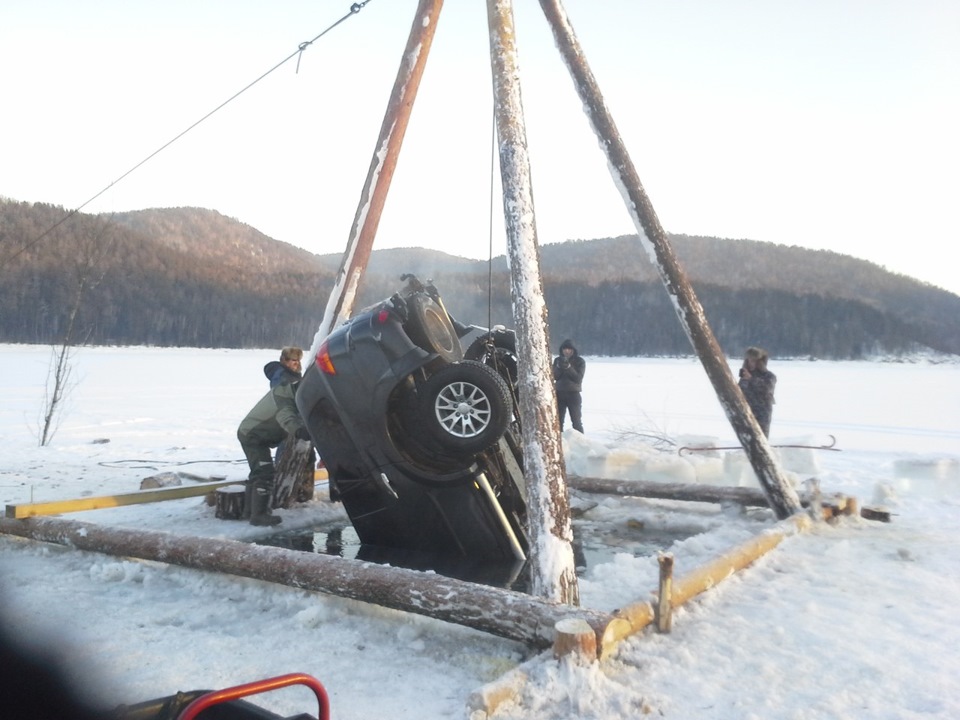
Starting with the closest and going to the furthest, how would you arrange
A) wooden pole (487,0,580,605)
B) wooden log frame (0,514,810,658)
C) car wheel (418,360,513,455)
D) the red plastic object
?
the red plastic object, wooden log frame (0,514,810,658), wooden pole (487,0,580,605), car wheel (418,360,513,455)

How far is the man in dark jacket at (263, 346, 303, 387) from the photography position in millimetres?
6605

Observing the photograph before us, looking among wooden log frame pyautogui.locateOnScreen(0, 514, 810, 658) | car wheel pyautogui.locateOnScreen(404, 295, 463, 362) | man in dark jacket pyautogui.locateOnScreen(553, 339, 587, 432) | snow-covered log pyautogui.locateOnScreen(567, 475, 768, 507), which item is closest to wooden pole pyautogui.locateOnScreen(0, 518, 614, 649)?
wooden log frame pyautogui.locateOnScreen(0, 514, 810, 658)

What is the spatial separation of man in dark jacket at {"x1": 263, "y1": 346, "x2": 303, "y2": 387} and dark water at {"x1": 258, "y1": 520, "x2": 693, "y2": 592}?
1.27m

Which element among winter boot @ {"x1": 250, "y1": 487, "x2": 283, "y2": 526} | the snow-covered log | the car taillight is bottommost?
winter boot @ {"x1": 250, "y1": 487, "x2": 283, "y2": 526}

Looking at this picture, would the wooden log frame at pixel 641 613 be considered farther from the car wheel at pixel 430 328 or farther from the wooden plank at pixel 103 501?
the wooden plank at pixel 103 501

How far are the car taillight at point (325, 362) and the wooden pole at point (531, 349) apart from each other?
144 centimetres

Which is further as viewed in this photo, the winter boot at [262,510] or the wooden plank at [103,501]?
the winter boot at [262,510]

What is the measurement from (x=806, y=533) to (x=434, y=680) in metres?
4.02

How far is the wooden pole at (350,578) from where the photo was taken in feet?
11.0

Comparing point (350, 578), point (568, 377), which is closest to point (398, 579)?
point (350, 578)

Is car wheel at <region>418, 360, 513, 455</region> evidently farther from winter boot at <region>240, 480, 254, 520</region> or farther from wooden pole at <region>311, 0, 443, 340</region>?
winter boot at <region>240, 480, 254, 520</region>

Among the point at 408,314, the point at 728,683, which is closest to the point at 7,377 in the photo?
the point at 408,314

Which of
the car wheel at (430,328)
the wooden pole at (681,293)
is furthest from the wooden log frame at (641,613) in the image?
the car wheel at (430,328)

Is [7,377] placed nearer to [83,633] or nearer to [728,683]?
[83,633]
